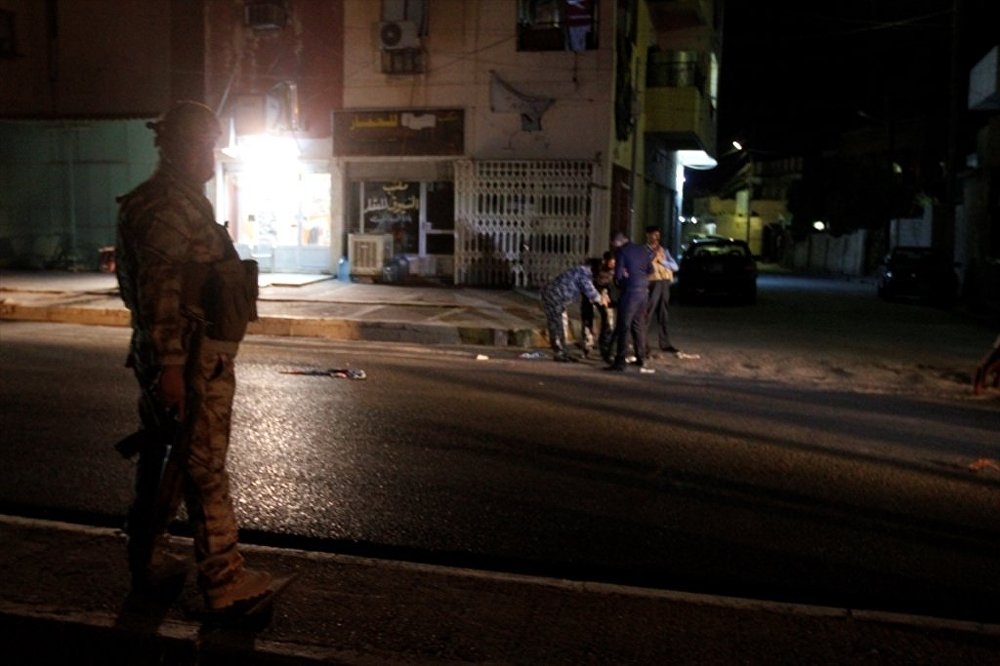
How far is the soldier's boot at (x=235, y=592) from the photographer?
12.8 feet

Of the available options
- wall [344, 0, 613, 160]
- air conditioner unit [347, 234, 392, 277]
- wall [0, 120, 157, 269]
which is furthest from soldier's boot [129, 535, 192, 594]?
wall [0, 120, 157, 269]

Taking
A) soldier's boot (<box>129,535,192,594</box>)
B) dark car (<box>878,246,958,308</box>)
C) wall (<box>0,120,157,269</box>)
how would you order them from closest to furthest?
1. soldier's boot (<box>129,535,192,594</box>)
2. wall (<box>0,120,157,269</box>)
3. dark car (<box>878,246,958,308</box>)

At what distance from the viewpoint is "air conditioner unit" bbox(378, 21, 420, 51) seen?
814 inches

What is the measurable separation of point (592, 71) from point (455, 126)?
3.21m

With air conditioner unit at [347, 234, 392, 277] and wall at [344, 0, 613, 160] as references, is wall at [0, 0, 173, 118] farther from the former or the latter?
air conditioner unit at [347, 234, 392, 277]

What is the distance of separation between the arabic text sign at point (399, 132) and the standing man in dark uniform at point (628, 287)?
9.81 m

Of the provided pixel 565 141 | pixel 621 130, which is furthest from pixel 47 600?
pixel 621 130

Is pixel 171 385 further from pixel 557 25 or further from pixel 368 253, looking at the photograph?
pixel 557 25

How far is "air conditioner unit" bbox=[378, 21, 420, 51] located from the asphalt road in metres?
11.8

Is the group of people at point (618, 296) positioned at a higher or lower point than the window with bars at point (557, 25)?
lower

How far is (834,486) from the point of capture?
6.67 metres

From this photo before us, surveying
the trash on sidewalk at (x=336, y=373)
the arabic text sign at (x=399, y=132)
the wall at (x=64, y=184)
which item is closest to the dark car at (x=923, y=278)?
the arabic text sign at (x=399, y=132)

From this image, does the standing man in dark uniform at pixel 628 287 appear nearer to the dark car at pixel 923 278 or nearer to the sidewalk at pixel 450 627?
the sidewalk at pixel 450 627

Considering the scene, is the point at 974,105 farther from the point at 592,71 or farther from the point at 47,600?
the point at 47,600
